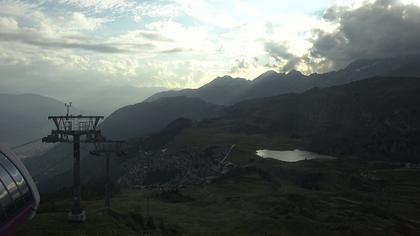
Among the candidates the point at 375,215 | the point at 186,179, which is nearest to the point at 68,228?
the point at 375,215

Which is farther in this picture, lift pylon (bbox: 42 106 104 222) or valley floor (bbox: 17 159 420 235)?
valley floor (bbox: 17 159 420 235)

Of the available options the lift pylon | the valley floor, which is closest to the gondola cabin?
the valley floor

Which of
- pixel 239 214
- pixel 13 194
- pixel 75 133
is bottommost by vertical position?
pixel 239 214

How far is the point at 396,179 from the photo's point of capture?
187625mm

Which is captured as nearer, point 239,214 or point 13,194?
point 13,194

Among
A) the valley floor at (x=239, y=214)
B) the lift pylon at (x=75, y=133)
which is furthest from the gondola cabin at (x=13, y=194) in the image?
the lift pylon at (x=75, y=133)

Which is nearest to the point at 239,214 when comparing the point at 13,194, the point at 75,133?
the point at 75,133

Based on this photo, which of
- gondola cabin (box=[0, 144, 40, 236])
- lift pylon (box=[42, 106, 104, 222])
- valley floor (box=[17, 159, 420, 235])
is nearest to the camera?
gondola cabin (box=[0, 144, 40, 236])

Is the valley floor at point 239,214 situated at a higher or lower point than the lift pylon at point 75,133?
lower

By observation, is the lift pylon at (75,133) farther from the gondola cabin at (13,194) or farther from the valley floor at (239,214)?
the gondola cabin at (13,194)

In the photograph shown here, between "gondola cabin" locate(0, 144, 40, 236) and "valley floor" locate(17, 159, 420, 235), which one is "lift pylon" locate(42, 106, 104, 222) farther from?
"gondola cabin" locate(0, 144, 40, 236)

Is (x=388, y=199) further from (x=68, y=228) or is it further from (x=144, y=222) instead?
(x=68, y=228)

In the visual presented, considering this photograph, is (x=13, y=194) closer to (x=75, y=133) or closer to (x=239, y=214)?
(x=75, y=133)

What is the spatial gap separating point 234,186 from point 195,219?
56304mm
